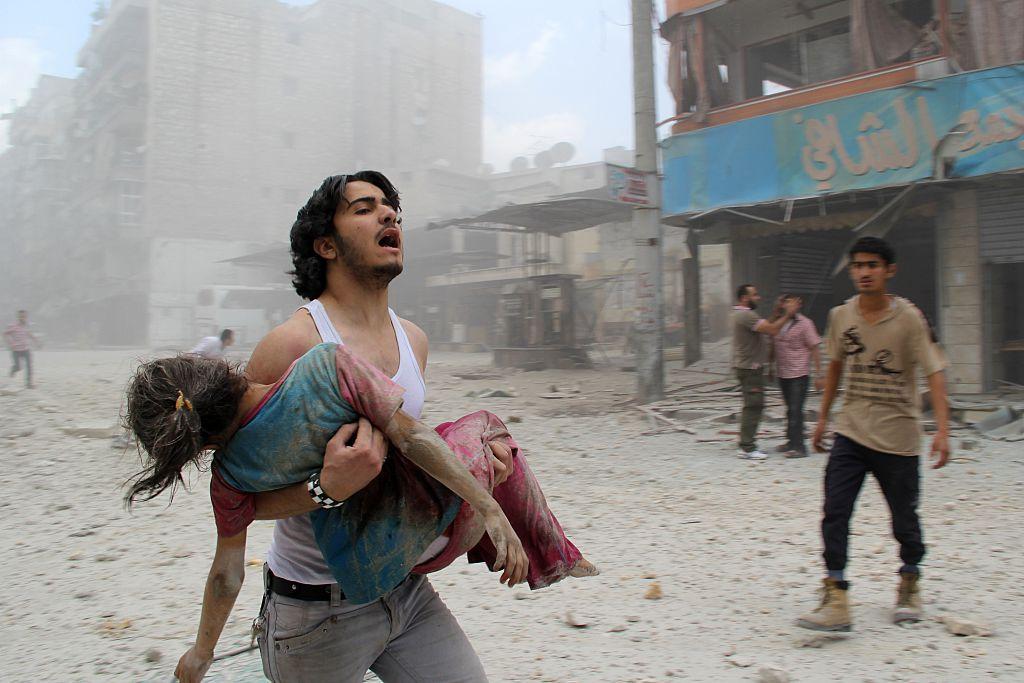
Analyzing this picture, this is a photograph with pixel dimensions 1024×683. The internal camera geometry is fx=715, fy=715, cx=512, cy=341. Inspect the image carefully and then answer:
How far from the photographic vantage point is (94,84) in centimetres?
4609

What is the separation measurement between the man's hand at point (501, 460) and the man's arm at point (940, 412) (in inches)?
101

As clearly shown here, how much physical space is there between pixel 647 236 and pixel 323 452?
388 inches

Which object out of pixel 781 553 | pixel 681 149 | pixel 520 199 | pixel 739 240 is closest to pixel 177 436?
pixel 781 553

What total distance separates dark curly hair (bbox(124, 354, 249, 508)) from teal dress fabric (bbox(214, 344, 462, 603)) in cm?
6

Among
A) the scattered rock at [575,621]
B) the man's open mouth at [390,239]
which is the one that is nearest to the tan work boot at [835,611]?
the scattered rock at [575,621]

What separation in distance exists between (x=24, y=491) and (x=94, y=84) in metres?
48.9

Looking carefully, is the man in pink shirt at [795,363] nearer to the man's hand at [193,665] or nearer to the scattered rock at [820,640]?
the scattered rock at [820,640]

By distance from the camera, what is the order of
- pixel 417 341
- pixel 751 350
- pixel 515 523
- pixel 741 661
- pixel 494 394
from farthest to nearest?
pixel 494 394, pixel 751 350, pixel 741 661, pixel 417 341, pixel 515 523

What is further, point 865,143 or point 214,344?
point 865,143

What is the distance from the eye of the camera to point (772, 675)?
281cm

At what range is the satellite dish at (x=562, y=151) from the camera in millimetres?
37688

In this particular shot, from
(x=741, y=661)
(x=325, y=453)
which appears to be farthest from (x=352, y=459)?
(x=741, y=661)

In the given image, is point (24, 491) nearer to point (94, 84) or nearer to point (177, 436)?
point (177, 436)

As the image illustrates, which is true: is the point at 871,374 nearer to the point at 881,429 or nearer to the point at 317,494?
the point at 881,429
